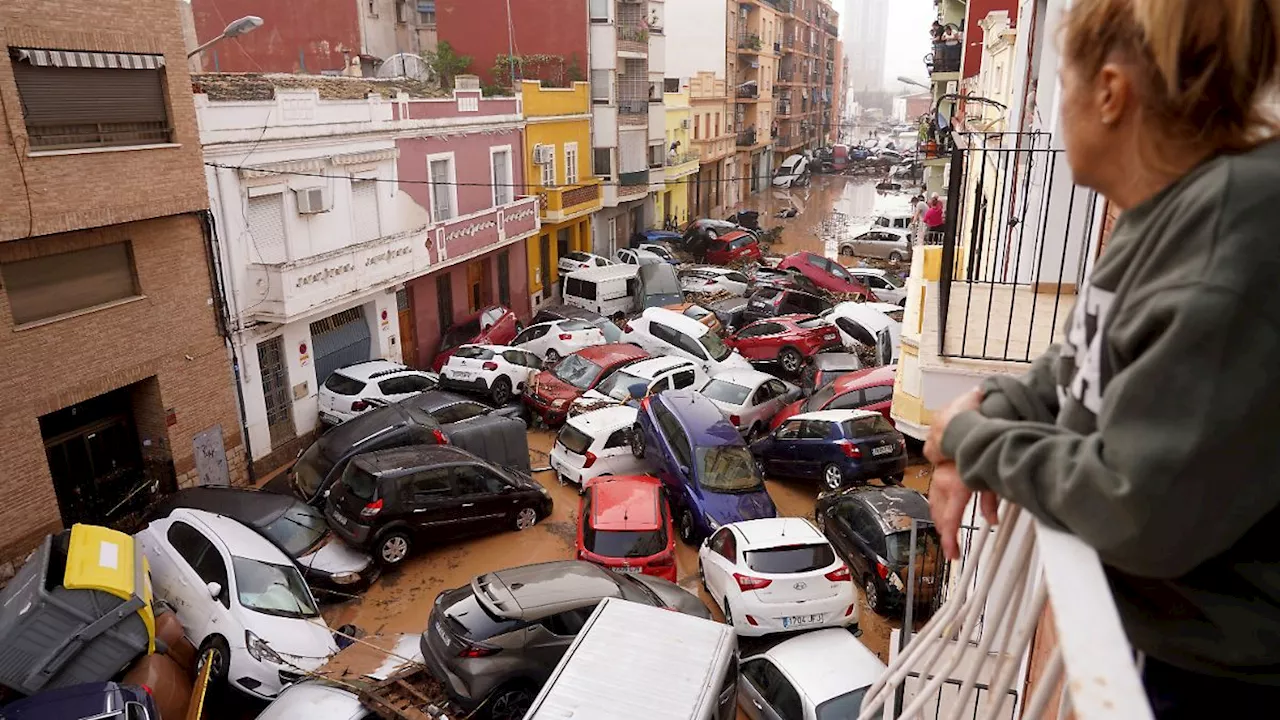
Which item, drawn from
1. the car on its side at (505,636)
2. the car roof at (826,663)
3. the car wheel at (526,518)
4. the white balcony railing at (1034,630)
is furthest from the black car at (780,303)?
the white balcony railing at (1034,630)

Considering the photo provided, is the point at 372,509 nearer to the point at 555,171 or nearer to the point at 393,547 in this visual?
the point at 393,547

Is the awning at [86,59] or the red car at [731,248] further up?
the awning at [86,59]

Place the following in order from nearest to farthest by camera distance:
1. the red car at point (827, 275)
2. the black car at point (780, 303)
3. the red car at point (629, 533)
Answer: the red car at point (629, 533)
the black car at point (780, 303)
the red car at point (827, 275)

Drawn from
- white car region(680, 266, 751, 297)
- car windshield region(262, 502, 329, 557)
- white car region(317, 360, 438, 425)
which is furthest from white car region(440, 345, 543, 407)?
white car region(680, 266, 751, 297)

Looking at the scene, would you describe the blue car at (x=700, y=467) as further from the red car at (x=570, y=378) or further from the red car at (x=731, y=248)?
the red car at (x=731, y=248)

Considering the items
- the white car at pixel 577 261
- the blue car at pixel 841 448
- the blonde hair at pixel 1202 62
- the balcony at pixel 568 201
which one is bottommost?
the blue car at pixel 841 448

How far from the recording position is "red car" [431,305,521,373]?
2070 centimetres

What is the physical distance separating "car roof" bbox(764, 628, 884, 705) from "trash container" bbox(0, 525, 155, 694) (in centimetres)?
629

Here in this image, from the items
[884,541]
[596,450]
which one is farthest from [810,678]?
[596,450]

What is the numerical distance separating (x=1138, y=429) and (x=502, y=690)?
751 centimetres

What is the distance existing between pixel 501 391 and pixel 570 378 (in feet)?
4.96

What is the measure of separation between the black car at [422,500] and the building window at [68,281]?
481 centimetres

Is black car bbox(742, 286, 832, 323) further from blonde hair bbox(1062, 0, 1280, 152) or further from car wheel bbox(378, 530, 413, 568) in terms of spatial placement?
blonde hair bbox(1062, 0, 1280, 152)

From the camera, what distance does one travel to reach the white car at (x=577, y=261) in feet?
A: 91.3
